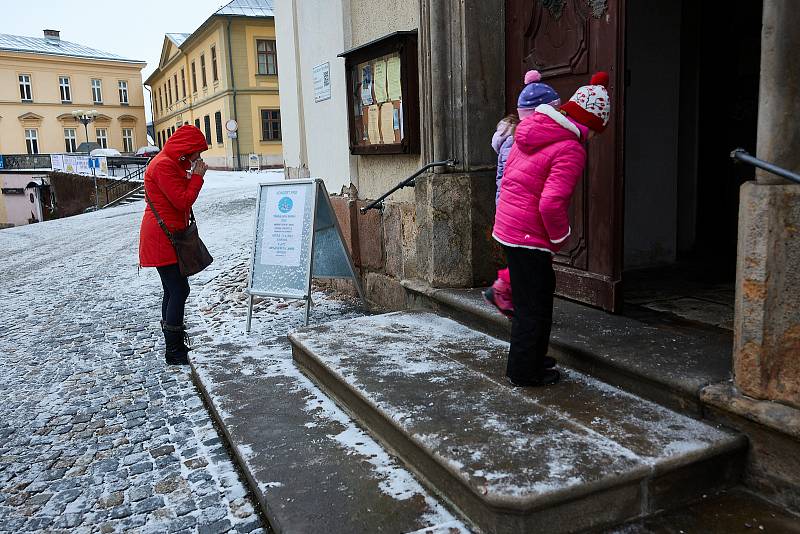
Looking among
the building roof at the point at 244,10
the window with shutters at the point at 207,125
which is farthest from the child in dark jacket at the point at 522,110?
the window with shutters at the point at 207,125

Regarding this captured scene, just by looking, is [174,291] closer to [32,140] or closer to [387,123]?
[387,123]

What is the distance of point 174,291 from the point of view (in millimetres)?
4980

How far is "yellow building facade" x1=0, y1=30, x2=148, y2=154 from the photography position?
52.0 m

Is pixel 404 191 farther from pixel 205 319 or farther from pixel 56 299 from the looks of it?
pixel 56 299

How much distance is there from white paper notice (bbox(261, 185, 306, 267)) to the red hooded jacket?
3.34 feet

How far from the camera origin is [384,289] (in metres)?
6.12

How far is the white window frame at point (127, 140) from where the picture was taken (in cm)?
5734

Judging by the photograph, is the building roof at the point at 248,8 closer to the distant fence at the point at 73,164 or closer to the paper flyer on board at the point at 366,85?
the distant fence at the point at 73,164

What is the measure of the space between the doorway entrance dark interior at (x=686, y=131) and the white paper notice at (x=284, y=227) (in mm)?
2552

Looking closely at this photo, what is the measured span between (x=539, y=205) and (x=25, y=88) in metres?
58.1

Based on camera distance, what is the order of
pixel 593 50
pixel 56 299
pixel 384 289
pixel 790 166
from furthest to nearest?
pixel 56 299 < pixel 384 289 < pixel 593 50 < pixel 790 166

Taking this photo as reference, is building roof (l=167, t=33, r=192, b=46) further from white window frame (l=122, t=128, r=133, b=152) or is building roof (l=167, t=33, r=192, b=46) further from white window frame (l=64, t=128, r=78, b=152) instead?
white window frame (l=122, t=128, r=133, b=152)

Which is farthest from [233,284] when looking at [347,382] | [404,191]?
[347,382]

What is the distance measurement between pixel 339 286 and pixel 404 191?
1.73 metres
